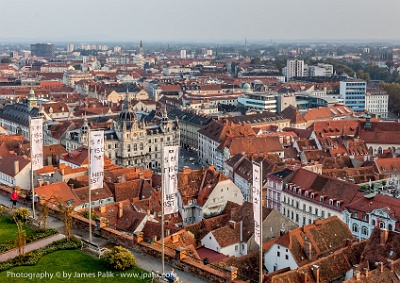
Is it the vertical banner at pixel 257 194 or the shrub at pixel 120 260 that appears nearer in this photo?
the vertical banner at pixel 257 194

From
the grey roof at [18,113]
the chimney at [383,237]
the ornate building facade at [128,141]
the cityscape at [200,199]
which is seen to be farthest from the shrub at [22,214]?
the grey roof at [18,113]

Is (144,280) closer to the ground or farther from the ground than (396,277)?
farther from the ground

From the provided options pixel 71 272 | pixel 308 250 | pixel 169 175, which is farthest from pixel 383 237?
pixel 71 272

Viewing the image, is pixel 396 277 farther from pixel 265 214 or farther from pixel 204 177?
pixel 204 177

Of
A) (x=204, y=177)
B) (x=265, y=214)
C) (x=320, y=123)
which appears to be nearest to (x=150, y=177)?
(x=204, y=177)

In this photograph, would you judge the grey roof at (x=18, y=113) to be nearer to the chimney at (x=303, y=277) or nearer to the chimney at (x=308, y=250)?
the chimney at (x=308, y=250)

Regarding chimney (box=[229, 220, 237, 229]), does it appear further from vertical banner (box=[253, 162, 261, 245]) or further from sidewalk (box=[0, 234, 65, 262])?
vertical banner (box=[253, 162, 261, 245])

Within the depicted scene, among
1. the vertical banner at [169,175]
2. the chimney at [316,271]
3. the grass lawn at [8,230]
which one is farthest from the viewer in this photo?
the chimney at [316,271]
